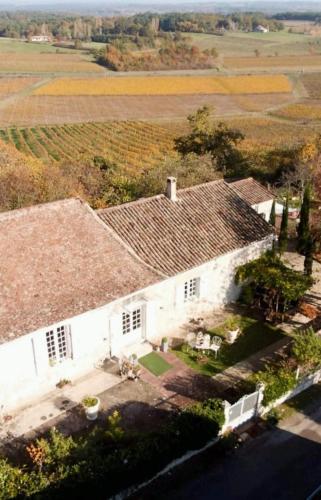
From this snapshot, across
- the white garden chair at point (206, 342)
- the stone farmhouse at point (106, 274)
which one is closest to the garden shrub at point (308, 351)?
the white garden chair at point (206, 342)

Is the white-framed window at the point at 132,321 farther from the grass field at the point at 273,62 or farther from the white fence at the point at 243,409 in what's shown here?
the grass field at the point at 273,62

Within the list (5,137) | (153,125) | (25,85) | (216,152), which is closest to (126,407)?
(216,152)

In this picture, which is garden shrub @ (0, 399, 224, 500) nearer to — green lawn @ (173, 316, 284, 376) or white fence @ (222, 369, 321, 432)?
white fence @ (222, 369, 321, 432)

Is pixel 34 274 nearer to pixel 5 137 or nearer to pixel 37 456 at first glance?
pixel 37 456

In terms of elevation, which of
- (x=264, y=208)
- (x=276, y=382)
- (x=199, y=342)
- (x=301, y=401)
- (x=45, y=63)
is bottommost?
(x=45, y=63)

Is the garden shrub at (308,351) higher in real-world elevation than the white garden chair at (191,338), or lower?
higher

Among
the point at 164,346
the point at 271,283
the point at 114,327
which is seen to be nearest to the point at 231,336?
the point at 164,346

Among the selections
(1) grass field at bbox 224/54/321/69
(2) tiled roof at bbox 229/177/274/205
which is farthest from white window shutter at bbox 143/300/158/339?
(1) grass field at bbox 224/54/321/69

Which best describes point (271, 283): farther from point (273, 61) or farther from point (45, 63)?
point (273, 61)
